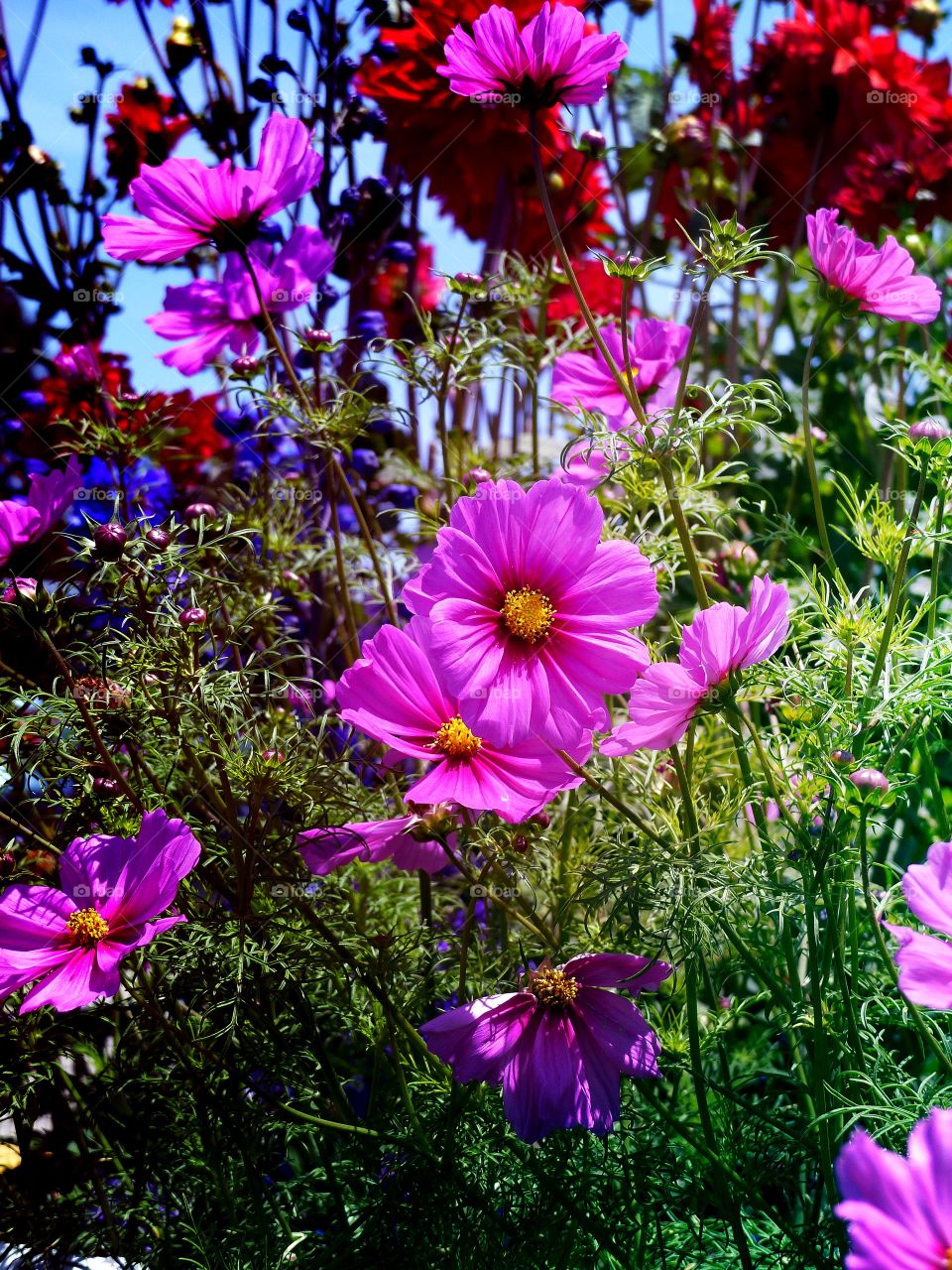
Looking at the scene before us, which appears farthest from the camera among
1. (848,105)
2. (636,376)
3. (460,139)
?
(848,105)

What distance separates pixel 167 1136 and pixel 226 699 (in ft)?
0.91

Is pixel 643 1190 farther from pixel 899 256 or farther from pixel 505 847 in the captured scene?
pixel 899 256

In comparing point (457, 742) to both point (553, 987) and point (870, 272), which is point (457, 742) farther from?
point (870, 272)

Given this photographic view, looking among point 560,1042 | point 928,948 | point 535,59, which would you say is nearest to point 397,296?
point 535,59

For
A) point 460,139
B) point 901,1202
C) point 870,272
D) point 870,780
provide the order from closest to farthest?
point 901,1202
point 870,780
point 870,272
point 460,139

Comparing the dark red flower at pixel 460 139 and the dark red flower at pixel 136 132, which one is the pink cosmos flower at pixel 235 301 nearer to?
the dark red flower at pixel 460 139

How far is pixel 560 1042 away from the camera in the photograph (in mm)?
571

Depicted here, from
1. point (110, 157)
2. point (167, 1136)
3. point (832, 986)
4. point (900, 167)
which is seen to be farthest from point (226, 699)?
point (900, 167)

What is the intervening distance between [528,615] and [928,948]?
0.23 meters

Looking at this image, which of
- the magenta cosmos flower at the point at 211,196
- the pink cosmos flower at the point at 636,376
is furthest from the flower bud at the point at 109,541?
the pink cosmos flower at the point at 636,376

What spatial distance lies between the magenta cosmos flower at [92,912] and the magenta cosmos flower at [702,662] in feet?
0.73

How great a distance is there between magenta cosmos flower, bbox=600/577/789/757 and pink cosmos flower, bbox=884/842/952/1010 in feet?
0.42

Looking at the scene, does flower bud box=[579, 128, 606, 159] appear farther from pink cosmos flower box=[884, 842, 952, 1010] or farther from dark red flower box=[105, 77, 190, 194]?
pink cosmos flower box=[884, 842, 952, 1010]

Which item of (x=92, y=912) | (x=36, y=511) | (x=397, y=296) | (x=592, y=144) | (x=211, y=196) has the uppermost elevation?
(x=397, y=296)
